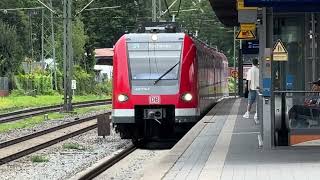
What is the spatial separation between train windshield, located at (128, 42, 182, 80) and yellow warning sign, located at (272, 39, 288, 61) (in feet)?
19.9

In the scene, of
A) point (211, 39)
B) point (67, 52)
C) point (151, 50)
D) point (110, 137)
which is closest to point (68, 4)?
point (67, 52)

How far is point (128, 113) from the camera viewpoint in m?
17.1

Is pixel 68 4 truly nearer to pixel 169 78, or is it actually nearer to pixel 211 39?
pixel 169 78

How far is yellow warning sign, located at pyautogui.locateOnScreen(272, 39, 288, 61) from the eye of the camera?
1155cm

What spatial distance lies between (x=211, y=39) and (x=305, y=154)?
77985mm

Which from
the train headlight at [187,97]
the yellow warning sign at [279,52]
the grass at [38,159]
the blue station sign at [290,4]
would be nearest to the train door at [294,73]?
the yellow warning sign at [279,52]

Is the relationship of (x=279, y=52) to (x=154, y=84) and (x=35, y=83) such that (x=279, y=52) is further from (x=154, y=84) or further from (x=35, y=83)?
(x=35, y=83)

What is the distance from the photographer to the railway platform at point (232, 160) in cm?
938

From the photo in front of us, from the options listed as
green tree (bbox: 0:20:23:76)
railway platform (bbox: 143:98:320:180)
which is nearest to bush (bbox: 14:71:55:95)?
green tree (bbox: 0:20:23:76)

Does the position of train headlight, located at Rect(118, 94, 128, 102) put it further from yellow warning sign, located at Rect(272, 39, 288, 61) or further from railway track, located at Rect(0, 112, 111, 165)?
yellow warning sign, located at Rect(272, 39, 288, 61)

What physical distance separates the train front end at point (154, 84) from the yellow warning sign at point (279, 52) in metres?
5.87

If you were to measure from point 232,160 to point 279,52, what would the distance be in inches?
82.2

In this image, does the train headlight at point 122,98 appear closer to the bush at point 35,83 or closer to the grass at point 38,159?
the grass at point 38,159

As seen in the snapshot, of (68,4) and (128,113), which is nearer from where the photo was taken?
(128,113)
